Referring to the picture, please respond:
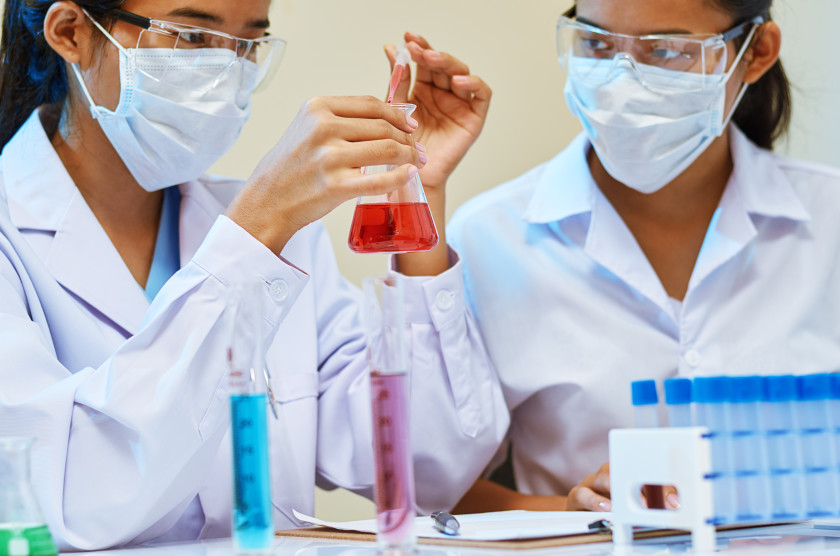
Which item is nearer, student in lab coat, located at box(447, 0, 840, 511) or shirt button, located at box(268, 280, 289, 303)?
shirt button, located at box(268, 280, 289, 303)

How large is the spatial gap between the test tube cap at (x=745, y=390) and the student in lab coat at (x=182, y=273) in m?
0.50

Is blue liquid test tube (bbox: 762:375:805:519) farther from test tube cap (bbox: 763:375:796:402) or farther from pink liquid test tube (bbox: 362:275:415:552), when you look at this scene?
pink liquid test tube (bbox: 362:275:415:552)

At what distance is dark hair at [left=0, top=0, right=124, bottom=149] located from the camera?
1715 mm

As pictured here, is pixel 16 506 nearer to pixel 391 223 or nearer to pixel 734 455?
pixel 391 223

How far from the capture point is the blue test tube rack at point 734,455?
992 mm

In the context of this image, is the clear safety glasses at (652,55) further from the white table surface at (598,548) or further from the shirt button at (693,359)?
the white table surface at (598,548)

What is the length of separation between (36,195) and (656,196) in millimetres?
1287

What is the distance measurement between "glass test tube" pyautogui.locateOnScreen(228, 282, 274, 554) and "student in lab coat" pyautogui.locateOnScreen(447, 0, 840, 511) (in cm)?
96

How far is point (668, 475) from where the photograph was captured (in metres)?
1.00

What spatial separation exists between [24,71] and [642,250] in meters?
1.33

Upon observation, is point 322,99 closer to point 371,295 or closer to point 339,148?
point 339,148

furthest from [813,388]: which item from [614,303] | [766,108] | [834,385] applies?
[766,108]

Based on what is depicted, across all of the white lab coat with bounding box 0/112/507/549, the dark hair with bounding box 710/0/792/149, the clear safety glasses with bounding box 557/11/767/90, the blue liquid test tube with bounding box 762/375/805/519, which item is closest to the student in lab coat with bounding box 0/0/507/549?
the white lab coat with bounding box 0/112/507/549

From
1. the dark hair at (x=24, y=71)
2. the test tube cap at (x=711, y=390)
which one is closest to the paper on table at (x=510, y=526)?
the test tube cap at (x=711, y=390)
